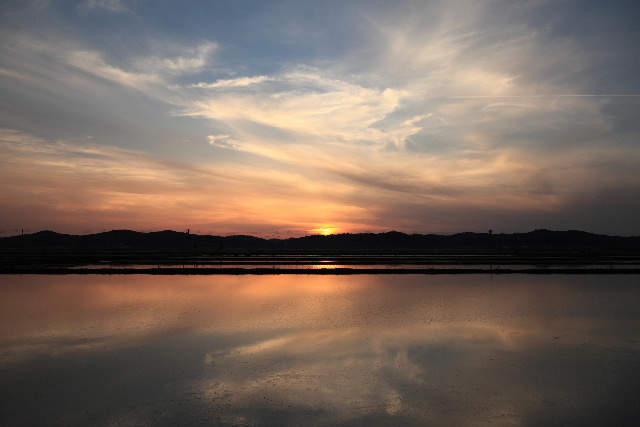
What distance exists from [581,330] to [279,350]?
12476mm

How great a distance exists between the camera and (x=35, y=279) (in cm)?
4066

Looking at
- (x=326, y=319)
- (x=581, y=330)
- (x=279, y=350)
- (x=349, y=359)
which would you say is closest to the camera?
(x=349, y=359)

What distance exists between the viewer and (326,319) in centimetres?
2091

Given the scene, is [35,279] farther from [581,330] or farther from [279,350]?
[581,330]

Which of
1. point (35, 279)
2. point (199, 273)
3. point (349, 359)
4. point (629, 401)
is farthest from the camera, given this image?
point (199, 273)

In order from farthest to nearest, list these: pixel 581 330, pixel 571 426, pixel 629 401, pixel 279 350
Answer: pixel 581 330 → pixel 279 350 → pixel 629 401 → pixel 571 426

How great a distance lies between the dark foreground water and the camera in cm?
1028

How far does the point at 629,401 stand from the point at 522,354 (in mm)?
4114

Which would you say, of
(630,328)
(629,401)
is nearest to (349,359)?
(629,401)

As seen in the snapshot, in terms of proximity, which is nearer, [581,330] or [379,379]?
[379,379]

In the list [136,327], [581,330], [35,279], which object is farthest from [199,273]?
[581,330]

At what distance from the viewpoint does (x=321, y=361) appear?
14164 millimetres

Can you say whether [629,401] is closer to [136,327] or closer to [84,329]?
[136,327]

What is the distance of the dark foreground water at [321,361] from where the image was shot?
10281mm
